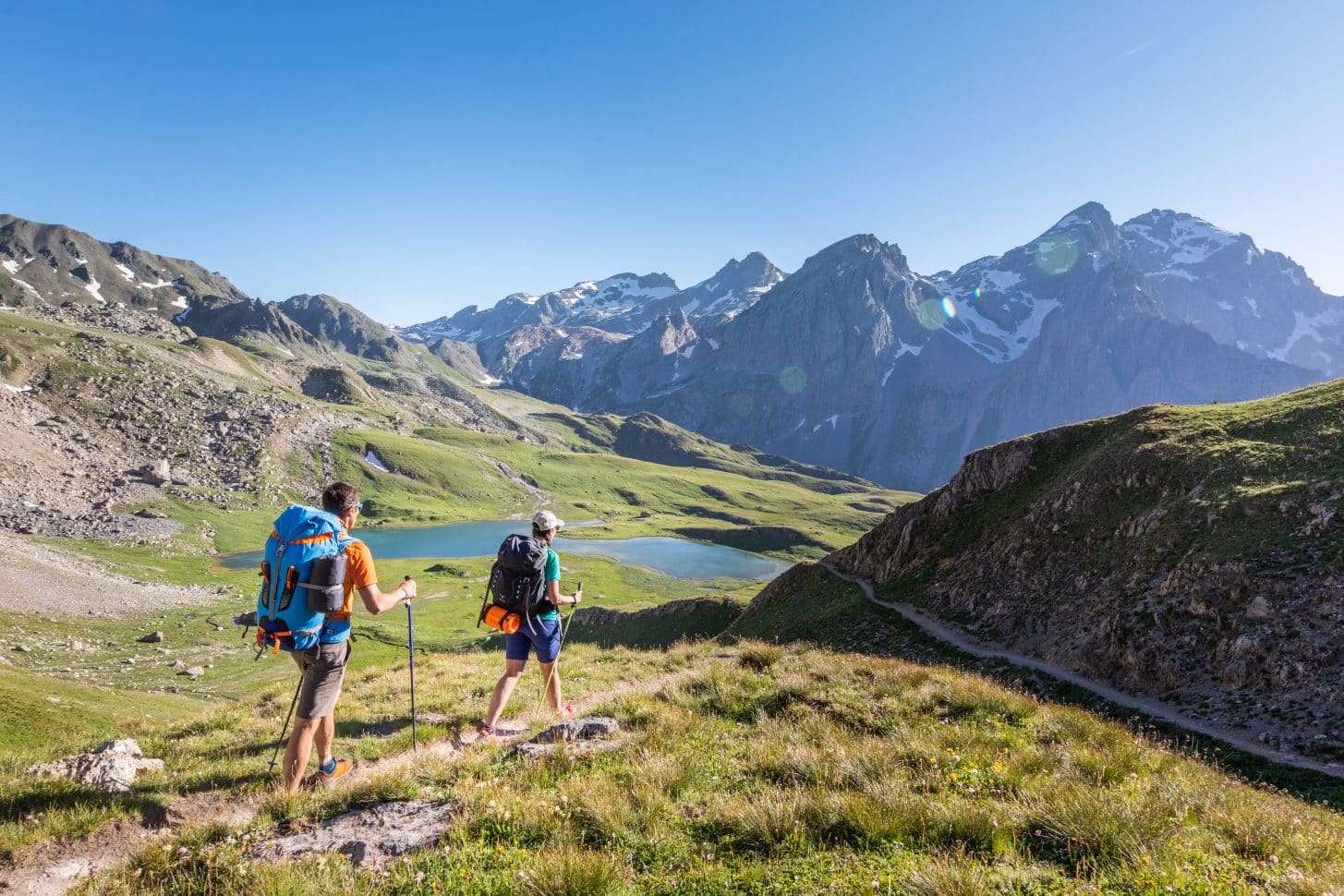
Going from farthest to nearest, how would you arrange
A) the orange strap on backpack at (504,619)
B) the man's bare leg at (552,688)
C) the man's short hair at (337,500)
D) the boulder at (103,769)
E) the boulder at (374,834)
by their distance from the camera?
the man's bare leg at (552,688) < the orange strap on backpack at (504,619) < the man's short hair at (337,500) < the boulder at (103,769) < the boulder at (374,834)

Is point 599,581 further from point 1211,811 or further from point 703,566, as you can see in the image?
point 1211,811

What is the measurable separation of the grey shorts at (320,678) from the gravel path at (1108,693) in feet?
71.4

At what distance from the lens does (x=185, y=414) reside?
173250 millimetres

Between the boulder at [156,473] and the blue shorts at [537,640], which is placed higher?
the blue shorts at [537,640]

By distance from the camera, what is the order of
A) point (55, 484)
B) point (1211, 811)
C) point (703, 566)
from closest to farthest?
point (1211, 811), point (55, 484), point (703, 566)

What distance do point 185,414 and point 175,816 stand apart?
218 meters

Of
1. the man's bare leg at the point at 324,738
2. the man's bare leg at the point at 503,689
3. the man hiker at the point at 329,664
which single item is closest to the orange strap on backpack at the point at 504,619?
the man's bare leg at the point at 503,689

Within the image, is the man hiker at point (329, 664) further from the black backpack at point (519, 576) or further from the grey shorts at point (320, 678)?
the black backpack at point (519, 576)

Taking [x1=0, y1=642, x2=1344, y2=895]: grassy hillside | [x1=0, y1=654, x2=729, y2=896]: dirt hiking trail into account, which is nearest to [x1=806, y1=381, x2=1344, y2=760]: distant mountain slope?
[x1=0, y1=642, x2=1344, y2=895]: grassy hillside

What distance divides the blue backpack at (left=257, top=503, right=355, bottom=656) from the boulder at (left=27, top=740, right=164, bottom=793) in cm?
325

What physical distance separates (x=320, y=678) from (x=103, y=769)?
3659 mm

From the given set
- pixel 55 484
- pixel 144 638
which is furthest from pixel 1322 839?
pixel 55 484

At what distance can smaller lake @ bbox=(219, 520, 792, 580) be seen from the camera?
5768 inches

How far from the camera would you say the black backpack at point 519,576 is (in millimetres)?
10727
